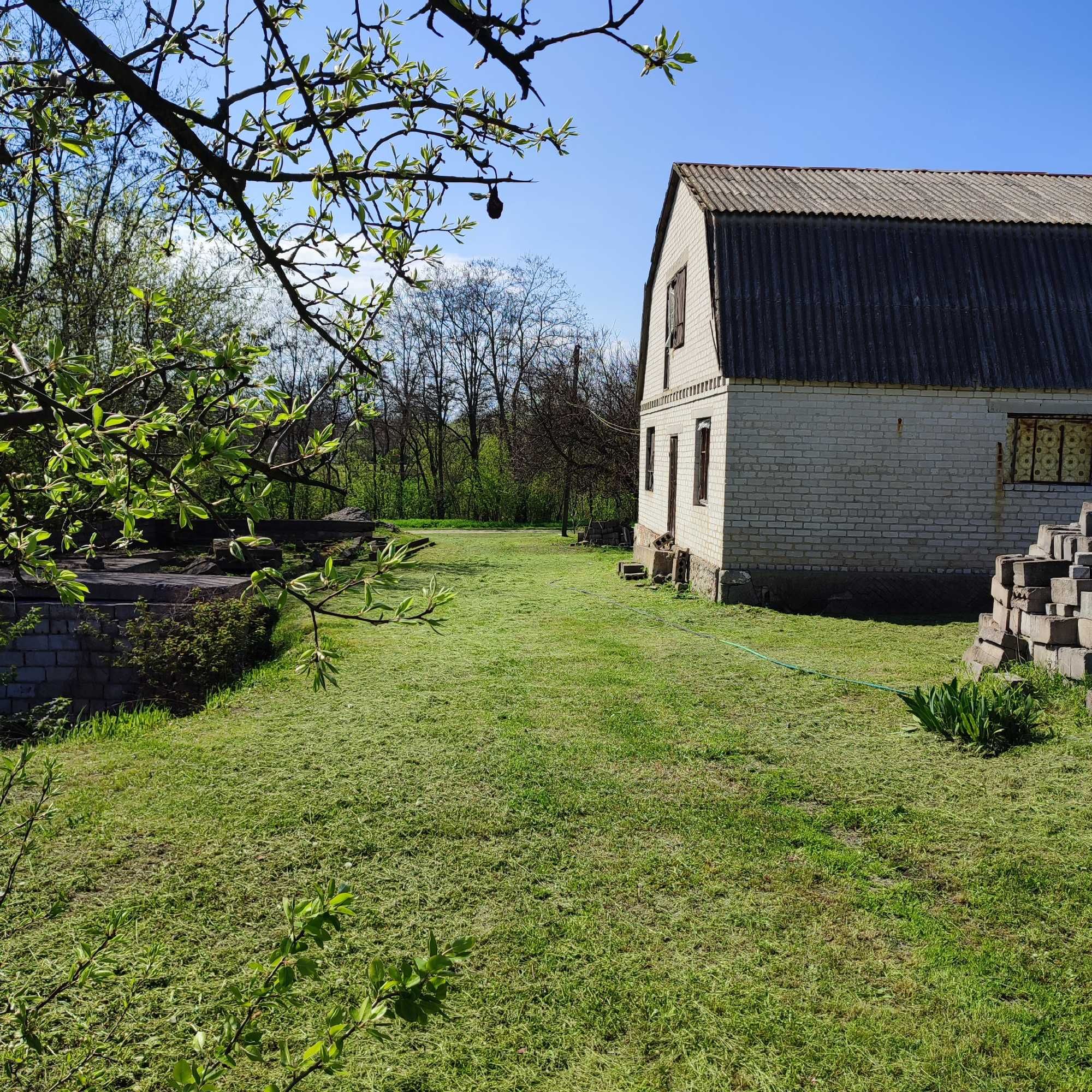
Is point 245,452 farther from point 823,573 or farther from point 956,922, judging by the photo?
point 823,573

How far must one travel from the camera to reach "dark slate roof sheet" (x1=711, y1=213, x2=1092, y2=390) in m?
12.1

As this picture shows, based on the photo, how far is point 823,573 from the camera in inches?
489

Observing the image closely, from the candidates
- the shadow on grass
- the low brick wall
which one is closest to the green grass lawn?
the low brick wall

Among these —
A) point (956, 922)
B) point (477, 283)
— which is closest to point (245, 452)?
point (956, 922)

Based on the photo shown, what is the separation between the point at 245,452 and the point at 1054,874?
4.53 metres

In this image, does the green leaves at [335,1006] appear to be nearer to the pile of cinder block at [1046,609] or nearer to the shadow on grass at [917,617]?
the pile of cinder block at [1046,609]

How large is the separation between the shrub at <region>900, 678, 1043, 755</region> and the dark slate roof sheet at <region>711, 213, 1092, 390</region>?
6.25 m

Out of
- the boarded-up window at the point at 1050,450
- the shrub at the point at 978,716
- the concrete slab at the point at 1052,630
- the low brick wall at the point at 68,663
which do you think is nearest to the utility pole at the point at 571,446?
the boarded-up window at the point at 1050,450

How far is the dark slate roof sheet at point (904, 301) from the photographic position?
12102 millimetres

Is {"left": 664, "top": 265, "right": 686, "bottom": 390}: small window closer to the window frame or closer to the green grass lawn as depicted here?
the window frame

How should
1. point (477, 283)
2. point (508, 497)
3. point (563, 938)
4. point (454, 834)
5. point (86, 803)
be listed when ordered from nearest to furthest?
point (563, 938)
point (454, 834)
point (86, 803)
point (508, 497)
point (477, 283)

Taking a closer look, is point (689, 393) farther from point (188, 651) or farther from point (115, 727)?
point (115, 727)

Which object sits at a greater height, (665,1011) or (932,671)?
(932,671)

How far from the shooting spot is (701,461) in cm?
1385
